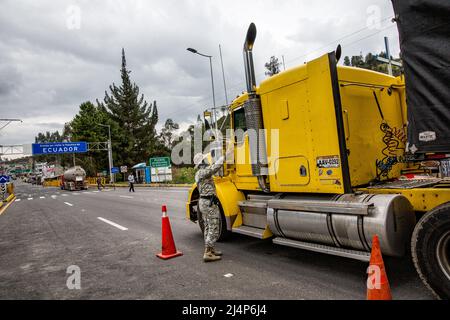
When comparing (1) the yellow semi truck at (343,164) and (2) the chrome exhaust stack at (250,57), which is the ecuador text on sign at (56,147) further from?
(2) the chrome exhaust stack at (250,57)

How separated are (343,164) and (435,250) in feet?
5.17

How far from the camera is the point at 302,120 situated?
16.5 feet

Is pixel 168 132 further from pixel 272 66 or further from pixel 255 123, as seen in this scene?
pixel 255 123

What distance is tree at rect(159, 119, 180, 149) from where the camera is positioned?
90200 millimetres

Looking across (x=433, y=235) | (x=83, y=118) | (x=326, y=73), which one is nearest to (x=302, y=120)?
(x=326, y=73)

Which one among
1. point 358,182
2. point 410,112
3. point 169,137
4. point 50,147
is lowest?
point 358,182

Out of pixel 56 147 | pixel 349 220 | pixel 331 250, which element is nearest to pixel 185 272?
pixel 331 250

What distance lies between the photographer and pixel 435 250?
3.35 metres

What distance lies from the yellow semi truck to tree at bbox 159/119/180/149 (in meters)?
83.4

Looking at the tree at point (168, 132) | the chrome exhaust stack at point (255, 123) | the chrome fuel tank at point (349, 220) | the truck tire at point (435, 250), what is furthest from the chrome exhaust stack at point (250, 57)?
the tree at point (168, 132)

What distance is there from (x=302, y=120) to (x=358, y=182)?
1234mm

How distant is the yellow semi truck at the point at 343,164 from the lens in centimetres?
348
